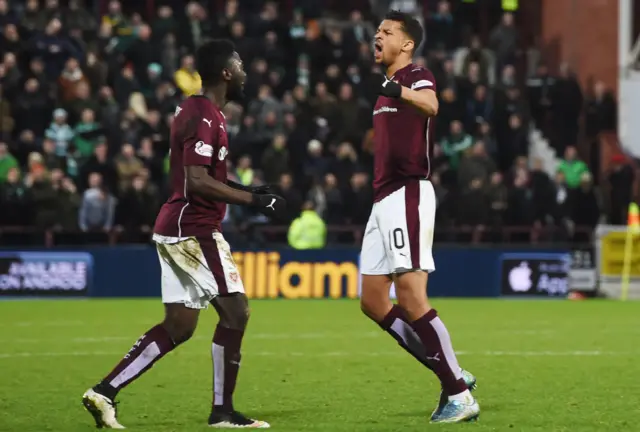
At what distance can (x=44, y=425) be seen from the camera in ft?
28.1

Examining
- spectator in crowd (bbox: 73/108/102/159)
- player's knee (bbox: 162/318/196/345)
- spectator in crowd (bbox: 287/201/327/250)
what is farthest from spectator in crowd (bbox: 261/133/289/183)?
player's knee (bbox: 162/318/196/345)

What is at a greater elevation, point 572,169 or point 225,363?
point 572,169

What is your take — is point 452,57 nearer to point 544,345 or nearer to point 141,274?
point 141,274

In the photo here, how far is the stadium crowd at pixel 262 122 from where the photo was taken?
77.8ft

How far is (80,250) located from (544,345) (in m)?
10.8

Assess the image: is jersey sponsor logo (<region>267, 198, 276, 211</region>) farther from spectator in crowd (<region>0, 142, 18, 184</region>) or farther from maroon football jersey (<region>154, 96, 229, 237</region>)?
spectator in crowd (<region>0, 142, 18, 184</region>)

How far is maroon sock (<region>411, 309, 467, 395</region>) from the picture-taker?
8.74 m

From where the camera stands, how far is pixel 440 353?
8.75 m

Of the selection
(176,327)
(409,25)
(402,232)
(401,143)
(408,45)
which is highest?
(409,25)

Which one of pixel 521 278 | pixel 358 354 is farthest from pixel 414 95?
pixel 521 278

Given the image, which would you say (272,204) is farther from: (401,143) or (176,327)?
(401,143)

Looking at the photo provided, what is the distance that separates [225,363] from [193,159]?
47.8 inches

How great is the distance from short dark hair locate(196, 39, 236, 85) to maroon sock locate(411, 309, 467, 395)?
6.29 feet

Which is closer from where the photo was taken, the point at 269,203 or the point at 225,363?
the point at 269,203
